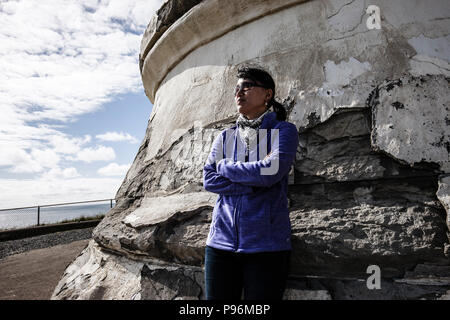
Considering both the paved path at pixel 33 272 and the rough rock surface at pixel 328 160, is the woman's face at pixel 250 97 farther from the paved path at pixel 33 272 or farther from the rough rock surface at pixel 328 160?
the paved path at pixel 33 272

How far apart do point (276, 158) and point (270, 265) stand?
1.33 feet

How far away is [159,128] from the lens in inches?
94.9

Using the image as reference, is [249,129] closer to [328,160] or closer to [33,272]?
[328,160]

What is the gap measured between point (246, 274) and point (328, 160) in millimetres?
698

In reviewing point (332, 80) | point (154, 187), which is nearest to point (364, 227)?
point (332, 80)

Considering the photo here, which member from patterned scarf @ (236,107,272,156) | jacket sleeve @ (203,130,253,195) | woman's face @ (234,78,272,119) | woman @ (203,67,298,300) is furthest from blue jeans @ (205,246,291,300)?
woman's face @ (234,78,272,119)

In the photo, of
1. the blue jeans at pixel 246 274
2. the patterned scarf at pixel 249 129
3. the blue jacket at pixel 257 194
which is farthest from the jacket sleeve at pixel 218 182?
the blue jeans at pixel 246 274

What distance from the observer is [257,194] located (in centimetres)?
125

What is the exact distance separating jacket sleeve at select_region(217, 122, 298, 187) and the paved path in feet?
6.37

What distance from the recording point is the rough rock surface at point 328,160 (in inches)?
51.6

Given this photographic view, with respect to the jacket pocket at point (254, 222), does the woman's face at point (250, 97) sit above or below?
above

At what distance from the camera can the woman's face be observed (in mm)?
1385
